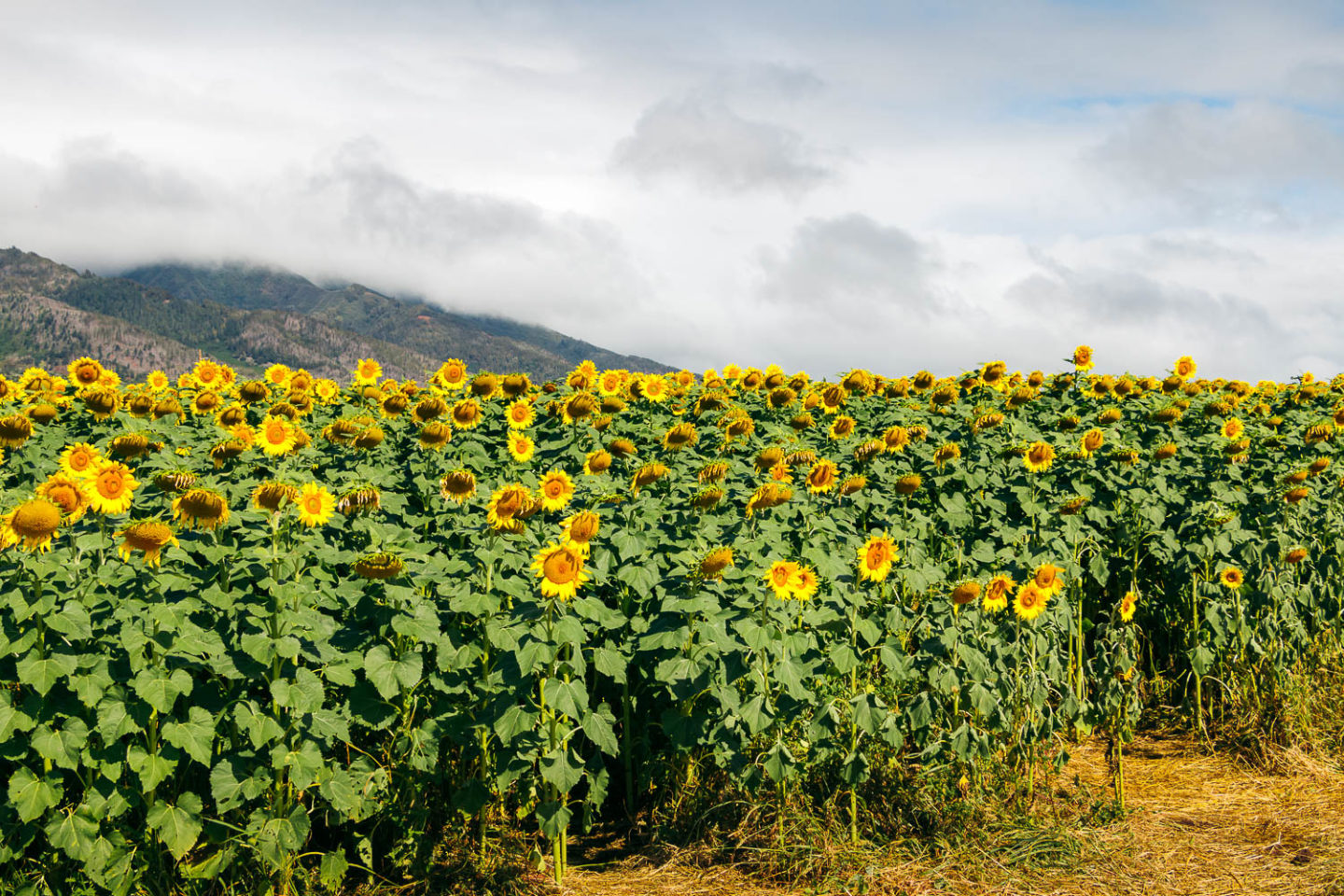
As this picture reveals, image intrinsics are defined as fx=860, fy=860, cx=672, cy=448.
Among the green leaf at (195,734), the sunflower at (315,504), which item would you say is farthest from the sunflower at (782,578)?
the green leaf at (195,734)

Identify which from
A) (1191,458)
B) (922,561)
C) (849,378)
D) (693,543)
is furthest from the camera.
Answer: (849,378)

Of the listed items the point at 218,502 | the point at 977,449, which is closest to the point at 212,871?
the point at 218,502

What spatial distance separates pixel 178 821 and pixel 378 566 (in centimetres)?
141

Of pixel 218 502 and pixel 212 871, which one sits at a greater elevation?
pixel 218 502

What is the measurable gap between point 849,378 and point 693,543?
4835 mm

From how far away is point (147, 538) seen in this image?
3.85 m

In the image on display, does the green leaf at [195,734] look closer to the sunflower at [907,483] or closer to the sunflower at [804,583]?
the sunflower at [804,583]

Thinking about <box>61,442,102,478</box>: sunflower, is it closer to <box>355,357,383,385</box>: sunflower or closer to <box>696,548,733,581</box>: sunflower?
<box>696,548,733,581</box>: sunflower

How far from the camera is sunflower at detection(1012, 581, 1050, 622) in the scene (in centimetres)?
486

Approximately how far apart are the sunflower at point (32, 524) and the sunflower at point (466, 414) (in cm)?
346

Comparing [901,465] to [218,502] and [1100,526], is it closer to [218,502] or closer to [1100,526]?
[1100,526]

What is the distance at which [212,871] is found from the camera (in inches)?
153

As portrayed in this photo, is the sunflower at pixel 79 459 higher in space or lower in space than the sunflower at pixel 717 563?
higher

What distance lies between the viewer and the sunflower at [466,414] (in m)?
7.24
